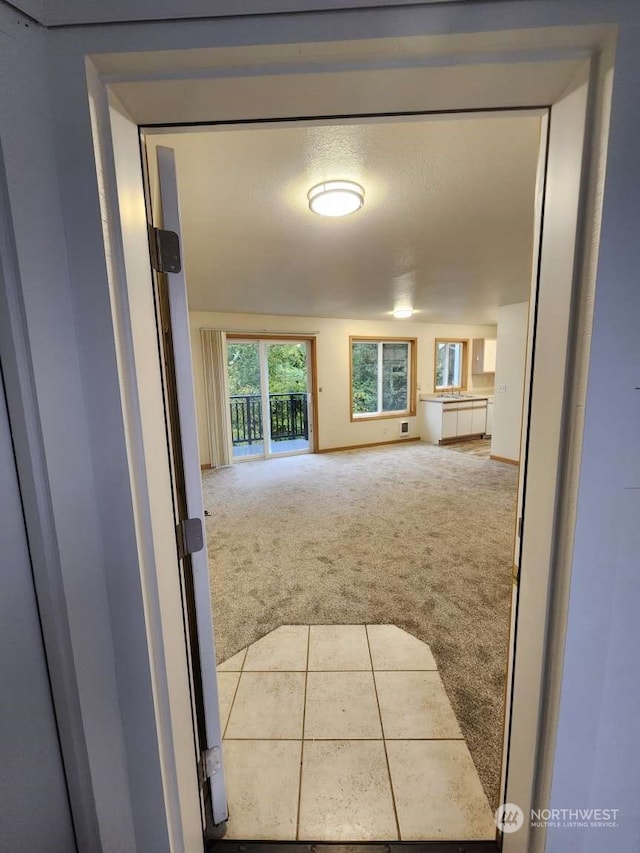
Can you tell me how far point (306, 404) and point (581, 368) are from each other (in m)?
5.46

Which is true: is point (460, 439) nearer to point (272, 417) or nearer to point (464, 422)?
point (464, 422)

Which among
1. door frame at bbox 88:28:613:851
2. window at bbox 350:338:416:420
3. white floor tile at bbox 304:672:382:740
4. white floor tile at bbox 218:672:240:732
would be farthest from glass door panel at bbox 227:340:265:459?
door frame at bbox 88:28:613:851

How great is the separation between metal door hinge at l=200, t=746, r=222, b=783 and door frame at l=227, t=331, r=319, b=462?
15.1 ft

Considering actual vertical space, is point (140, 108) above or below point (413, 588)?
above

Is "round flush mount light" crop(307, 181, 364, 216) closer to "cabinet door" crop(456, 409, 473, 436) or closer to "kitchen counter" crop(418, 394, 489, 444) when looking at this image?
"kitchen counter" crop(418, 394, 489, 444)

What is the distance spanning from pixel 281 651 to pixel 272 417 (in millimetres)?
4358

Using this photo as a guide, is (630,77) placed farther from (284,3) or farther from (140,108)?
(140,108)

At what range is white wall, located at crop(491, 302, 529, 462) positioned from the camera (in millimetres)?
4680

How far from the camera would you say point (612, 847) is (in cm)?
70

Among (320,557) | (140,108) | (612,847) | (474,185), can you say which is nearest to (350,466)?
(320,557)

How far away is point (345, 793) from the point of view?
3.69 feet

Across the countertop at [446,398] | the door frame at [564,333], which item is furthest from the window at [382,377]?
the door frame at [564,333]

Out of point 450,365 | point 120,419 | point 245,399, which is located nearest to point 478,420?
point 450,365

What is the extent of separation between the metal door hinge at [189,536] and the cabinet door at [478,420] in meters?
6.84
